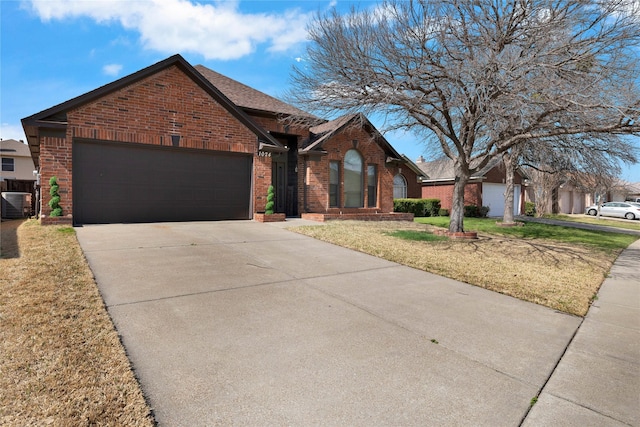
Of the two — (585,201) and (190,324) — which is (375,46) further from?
(585,201)

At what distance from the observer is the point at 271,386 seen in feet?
9.00

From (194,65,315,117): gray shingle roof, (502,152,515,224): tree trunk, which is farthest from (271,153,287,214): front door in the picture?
(502,152,515,224): tree trunk

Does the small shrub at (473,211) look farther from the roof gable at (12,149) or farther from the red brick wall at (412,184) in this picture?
the roof gable at (12,149)

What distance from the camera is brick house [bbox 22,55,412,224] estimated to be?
10.1 meters

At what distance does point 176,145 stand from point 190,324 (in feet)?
29.5

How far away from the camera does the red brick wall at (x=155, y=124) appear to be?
32.9ft

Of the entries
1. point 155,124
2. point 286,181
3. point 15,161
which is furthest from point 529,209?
point 15,161

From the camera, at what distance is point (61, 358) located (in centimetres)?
289

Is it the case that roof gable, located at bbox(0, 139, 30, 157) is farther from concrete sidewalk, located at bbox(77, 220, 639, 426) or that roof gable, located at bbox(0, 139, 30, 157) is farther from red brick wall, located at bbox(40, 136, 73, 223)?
concrete sidewalk, located at bbox(77, 220, 639, 426)

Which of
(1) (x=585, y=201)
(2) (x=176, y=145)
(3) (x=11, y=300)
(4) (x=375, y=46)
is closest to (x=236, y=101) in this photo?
(2) (x=176, y=145)

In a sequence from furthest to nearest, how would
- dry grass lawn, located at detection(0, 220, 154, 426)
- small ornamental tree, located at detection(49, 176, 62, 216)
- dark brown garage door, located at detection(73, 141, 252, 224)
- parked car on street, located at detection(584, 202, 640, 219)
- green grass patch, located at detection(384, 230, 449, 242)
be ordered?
1. parked car on street, located at detection(584, 202, 640, 219)
2. green grass patch, located at detection(384, 230, 449, 242)
3. dark brown garage door, located at detection(73, 141, 252, 224)
4. small ornamental tree, located at detection(49, 176, 62, 216)
5. dry grass lawn, located at detection(0, 220, 154, 426)

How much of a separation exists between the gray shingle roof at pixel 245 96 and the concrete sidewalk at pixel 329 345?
972 centimetres

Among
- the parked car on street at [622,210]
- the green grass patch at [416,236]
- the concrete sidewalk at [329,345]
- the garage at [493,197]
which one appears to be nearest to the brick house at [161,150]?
the green grass patch at [416,236]

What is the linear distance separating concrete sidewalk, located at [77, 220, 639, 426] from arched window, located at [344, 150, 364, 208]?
1040cm
